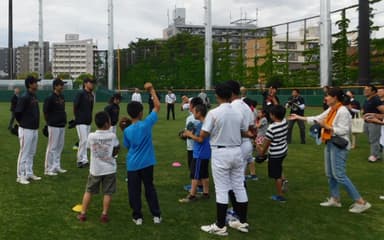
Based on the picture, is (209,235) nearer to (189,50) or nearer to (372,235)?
(372,235)

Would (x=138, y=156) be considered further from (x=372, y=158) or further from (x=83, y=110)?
(x=372, y=158)

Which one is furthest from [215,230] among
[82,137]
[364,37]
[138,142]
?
[364,37]

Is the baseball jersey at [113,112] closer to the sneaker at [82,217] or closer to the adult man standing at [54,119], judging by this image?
the adult man standing at [54,119]

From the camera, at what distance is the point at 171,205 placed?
21.5 ft

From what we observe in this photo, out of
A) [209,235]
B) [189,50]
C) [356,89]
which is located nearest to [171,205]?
[209,235]

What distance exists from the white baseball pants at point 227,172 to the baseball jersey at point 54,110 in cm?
424

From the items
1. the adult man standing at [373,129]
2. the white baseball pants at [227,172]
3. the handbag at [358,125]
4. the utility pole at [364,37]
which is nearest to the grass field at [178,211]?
the white baseball pants at [227,172]

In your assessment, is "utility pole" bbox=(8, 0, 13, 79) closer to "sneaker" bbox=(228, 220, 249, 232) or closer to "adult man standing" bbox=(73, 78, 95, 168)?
"adult man standing" bbox=(73, 78, 95, 168)

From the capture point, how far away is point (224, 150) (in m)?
5.12

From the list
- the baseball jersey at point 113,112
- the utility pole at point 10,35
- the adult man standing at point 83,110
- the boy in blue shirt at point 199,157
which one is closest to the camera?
the boy in blue shirt at point 199,157

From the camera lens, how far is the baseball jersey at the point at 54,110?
27.2 feet

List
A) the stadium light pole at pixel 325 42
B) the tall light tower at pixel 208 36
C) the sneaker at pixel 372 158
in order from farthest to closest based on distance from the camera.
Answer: the tall light tower at pixel 208 36 < the stadium light pole at pixel 325 42 < the sneaker at pixel 372 158

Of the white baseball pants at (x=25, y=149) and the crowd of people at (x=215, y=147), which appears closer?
the crowd of people at (x=215, y=147)

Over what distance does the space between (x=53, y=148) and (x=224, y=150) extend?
4.49 meters
